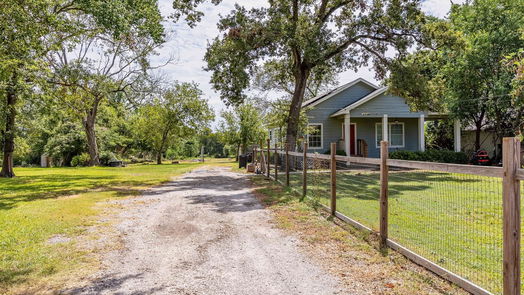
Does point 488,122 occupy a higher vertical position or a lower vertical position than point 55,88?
lower

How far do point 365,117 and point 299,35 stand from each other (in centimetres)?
906

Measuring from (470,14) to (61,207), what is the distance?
91.0ft

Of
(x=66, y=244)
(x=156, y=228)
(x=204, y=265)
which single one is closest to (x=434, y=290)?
(x=204, y=265)

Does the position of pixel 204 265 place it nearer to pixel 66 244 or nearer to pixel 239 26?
pixel 66 244

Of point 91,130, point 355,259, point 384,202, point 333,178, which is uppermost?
point 91,130

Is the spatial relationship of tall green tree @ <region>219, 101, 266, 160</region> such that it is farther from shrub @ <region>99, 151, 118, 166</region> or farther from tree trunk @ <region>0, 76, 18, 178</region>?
tree trunk @ <region>0, 76, 18, 178</region>

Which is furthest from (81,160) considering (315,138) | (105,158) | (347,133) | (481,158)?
(481,158)

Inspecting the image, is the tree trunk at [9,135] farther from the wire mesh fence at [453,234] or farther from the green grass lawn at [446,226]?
the wire mesh fence at [453,234]

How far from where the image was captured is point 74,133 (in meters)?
31.4

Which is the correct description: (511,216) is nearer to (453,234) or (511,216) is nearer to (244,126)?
(453,234)

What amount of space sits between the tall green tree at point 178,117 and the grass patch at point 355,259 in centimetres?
2799

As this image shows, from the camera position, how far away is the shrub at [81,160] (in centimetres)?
3070

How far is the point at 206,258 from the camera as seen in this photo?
458 cm

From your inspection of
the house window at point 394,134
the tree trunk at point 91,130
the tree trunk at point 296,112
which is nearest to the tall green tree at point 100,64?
the tree trunk at point 91,130
